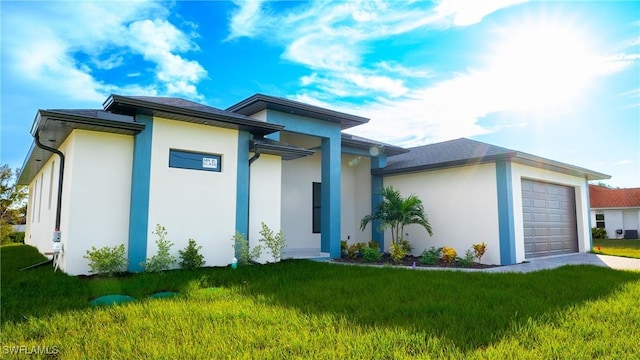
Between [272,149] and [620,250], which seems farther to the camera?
[620,250]

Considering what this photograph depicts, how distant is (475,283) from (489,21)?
6.08 m

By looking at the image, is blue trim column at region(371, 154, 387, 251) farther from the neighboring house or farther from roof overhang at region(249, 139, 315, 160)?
the neighboring house

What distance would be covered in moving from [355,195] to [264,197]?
5.90m

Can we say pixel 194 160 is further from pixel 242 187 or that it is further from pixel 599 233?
pixel 599 233

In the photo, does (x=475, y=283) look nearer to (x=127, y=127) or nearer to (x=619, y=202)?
(x=127, y=127)

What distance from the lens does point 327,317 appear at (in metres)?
4.66

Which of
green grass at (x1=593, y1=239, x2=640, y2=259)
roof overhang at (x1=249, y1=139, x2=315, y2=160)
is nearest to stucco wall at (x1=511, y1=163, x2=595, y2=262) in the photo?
green grass at (x1=593, y1=239, x2=640, y2=259)

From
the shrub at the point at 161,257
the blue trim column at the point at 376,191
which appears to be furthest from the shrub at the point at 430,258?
the shrub at the point at 161,257

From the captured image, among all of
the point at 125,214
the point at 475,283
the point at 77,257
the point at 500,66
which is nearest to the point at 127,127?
the point at 125,214

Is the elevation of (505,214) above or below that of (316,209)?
below

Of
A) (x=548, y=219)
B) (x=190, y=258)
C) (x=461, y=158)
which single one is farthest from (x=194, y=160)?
(x=548, y=219)

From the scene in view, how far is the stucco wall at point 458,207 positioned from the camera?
1106 centimetres

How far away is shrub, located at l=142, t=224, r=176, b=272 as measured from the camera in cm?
800

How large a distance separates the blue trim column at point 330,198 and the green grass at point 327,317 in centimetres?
417
